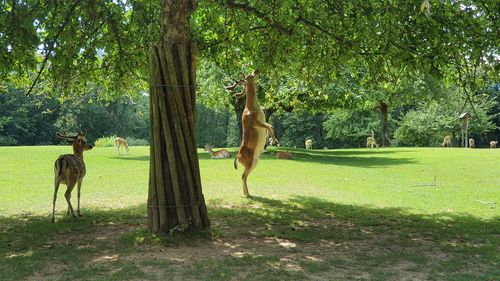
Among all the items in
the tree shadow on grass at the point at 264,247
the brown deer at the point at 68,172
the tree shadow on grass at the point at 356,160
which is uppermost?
the brown deer at the point at 68,172

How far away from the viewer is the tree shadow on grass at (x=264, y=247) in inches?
236

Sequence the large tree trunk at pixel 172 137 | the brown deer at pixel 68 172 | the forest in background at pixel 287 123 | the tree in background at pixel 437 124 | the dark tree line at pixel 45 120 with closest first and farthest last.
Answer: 1. the large tree trunk at pixel 172 137
2. the brown deer at pixel 68 172
3. the tree in background at pixel 437 124
4. the forest in background at pixel 287 123
5. the dark tree line at pixel 45 120

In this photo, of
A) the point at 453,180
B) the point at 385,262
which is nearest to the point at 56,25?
the point at 385,262

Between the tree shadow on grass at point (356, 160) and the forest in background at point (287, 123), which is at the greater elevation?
the forest in background at point (287, 123)

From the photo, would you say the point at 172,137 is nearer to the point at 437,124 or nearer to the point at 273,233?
the point at 273,233

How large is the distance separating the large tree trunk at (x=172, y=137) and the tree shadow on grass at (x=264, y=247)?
1.51 ft

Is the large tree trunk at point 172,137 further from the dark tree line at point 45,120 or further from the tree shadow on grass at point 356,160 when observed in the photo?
the dark tree line at point 45,120

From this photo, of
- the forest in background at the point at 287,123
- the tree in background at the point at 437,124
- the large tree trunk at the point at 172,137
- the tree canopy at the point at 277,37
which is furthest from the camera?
the forest in background at the point at 287,123

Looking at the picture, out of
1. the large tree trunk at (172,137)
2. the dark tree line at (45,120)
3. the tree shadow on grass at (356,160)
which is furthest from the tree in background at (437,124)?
the large tree trunk at (172,137)

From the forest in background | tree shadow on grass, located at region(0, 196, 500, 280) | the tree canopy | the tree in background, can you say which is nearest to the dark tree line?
the forest in background

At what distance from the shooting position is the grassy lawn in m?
6.10

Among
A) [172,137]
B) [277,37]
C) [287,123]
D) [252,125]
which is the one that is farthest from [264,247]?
[287,123]

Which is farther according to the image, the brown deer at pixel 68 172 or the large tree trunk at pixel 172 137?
the brown deer at pixel 68 172

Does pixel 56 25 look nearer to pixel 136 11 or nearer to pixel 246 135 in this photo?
pixel 136 11
